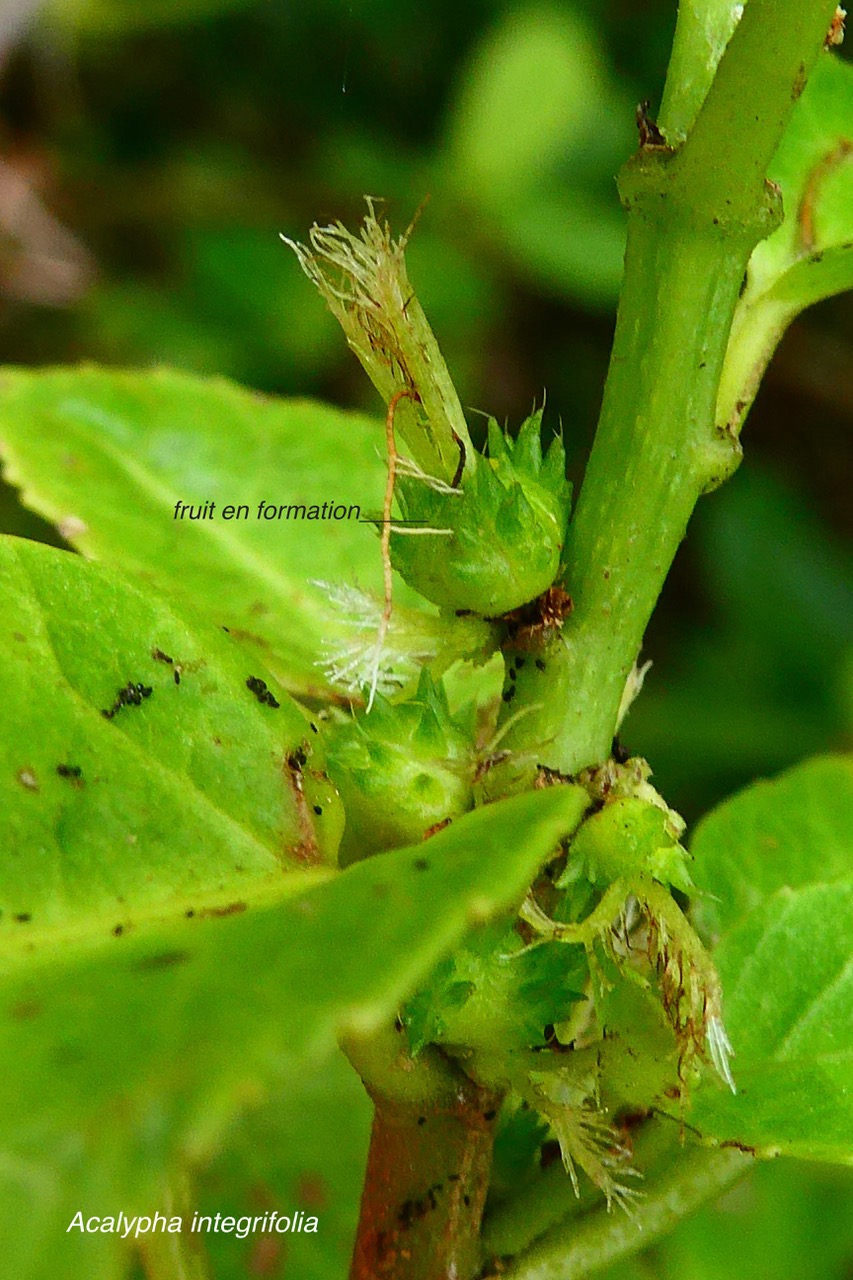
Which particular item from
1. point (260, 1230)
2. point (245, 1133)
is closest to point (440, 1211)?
point (260, 1230)

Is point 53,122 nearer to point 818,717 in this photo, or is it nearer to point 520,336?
point 520,336

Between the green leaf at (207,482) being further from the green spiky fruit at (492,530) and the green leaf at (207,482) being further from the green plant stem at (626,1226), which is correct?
the green plant stem at (626,1226)

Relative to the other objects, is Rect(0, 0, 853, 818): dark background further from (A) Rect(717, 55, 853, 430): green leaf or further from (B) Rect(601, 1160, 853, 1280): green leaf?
(A) Rect(717, 55, 853, 430): green leaf

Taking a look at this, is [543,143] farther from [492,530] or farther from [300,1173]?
[492,530]

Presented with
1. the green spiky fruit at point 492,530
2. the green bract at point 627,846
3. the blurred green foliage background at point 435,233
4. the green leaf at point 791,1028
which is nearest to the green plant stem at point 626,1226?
the green leaf at point 791,1028

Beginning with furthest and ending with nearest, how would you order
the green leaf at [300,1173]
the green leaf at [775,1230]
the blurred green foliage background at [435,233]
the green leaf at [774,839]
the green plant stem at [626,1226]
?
the blurred green foliage background at [435,233] < the green leaf at [775,1230] < the green leaf at [300,1173] < the green leaf at [774,839] < the green plant stem at [626,1226]

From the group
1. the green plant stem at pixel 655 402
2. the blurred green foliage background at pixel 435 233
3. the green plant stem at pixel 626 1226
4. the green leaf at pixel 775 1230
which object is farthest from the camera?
the blurred green foliage background at pixel 435 233

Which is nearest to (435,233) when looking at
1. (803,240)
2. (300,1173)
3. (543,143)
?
(543,143)
